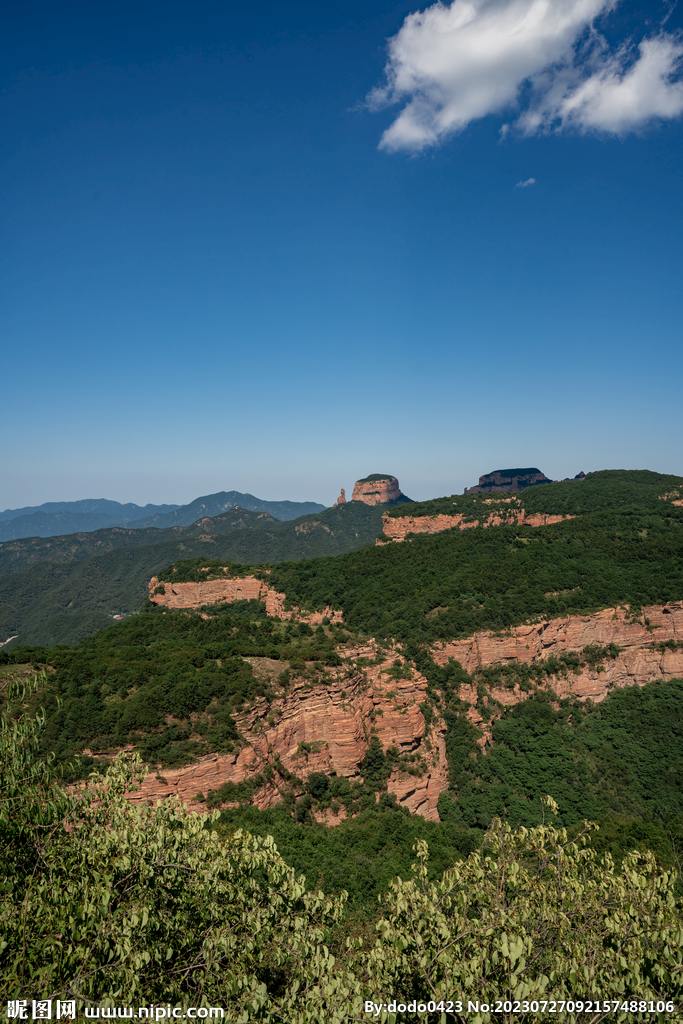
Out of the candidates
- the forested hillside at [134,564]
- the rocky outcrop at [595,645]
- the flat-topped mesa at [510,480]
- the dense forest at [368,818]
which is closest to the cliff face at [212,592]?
the dense forest at [368,818]

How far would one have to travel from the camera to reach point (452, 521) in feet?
311

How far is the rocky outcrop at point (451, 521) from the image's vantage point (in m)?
86.8

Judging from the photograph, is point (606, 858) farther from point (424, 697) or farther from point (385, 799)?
point (424, 697)

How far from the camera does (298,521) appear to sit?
183 meters

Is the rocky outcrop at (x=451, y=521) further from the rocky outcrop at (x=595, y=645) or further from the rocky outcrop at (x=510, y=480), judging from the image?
the rocky outcrop at (x=510, y=480)

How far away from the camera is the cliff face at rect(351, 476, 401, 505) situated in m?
194

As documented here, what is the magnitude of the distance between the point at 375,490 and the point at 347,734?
543 ft

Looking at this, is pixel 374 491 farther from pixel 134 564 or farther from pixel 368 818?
pixel 368 818

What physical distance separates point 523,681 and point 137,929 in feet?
143

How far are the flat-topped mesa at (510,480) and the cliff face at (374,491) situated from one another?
36.6 m

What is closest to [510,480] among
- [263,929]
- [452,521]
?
[452,521]

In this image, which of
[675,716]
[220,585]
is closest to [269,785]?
[675,716]

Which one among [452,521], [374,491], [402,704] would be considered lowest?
[402,704]

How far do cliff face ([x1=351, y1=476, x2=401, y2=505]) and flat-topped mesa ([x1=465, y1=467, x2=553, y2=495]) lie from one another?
3656cm
